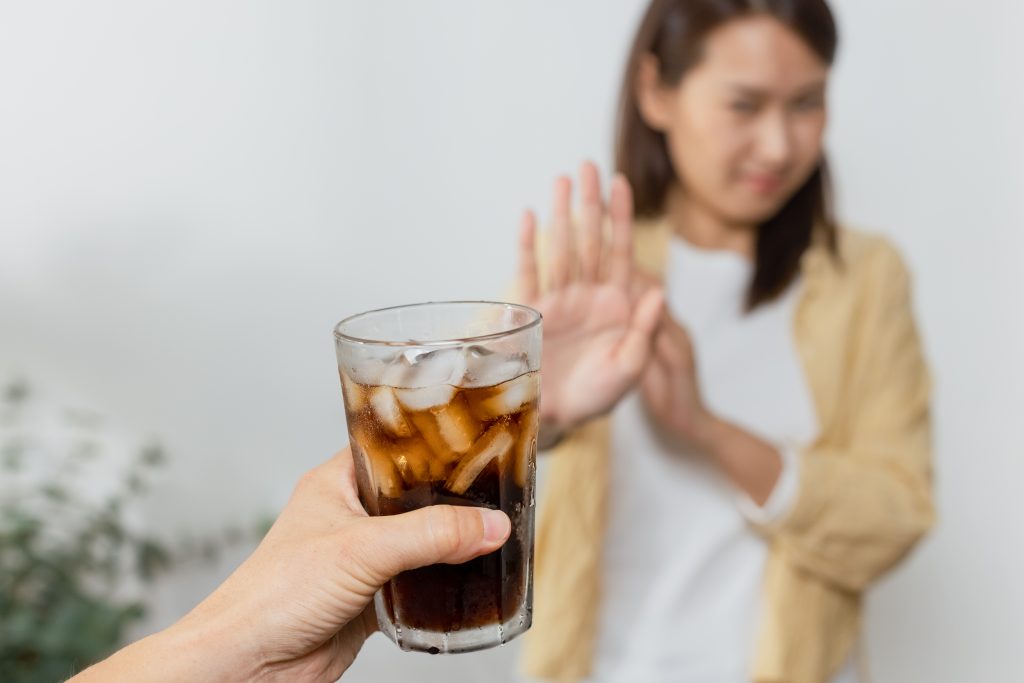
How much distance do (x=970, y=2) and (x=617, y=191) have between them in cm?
129

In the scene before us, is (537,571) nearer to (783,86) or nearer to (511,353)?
(783,86)

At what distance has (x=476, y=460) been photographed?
775 millimetres

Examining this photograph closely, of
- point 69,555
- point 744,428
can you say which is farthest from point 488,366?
point 69,555

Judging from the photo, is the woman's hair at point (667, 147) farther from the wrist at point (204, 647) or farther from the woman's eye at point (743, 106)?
the wrist at point (204, 647)

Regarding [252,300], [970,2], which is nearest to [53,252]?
[252,300]

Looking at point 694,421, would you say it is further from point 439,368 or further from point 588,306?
point 439,368

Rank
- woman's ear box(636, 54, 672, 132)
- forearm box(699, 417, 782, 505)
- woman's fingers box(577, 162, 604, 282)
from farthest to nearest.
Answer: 1. woman's ear box(636, 54, 672, 132)
2. forearm box(699, 417, 782, 505)
3. woman's fingers box(577, 162, 604, 282)

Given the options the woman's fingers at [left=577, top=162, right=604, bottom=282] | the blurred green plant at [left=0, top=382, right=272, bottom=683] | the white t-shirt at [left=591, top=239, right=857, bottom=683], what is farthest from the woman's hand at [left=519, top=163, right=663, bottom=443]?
the blurred green plant at [left=0, top=382, right=272, bottom=683]

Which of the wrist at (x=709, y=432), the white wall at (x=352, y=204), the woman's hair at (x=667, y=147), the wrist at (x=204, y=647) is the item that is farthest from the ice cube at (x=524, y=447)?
the white wall at (x=352, y=204)

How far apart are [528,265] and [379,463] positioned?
0.77 metres

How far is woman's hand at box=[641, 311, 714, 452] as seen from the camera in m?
1.66

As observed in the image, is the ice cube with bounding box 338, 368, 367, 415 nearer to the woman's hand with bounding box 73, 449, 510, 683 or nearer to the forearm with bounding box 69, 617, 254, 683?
the woman's hand with bounding box 73, 449, 510, 683

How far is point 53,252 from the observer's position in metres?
2.20

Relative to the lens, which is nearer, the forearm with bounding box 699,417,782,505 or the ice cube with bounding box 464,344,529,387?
the ice cube with bounding box 464,344,529,387
